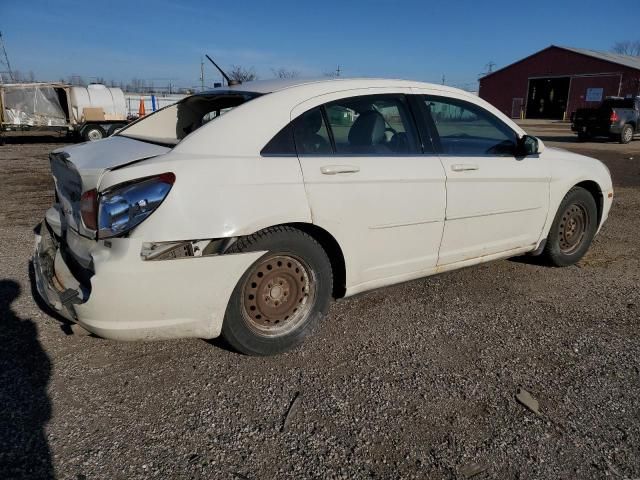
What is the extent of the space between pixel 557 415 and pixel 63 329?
3159 millimetres

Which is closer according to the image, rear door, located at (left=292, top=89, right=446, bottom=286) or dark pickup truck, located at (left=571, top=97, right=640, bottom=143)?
rear door, located at (left=292, top=89, right=446, bottom=286)

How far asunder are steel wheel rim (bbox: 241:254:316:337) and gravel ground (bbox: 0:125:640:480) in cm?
22

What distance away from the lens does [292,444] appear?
2311 mm

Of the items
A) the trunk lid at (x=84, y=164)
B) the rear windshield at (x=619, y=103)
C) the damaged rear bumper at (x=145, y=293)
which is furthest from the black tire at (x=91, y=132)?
the rear windshield at (x=619, y=103)

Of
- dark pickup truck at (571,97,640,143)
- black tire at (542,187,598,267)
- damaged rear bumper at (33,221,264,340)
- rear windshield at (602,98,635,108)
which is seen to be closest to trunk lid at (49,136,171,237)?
damaged rear bumper at (33,221,264,340)

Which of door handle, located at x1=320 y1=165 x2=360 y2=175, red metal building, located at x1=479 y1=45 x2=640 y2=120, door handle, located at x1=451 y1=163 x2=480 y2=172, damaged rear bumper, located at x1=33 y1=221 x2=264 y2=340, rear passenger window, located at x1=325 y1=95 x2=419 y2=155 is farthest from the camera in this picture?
red metal building, located at x1=479 y1=45 x2=640 y2=120

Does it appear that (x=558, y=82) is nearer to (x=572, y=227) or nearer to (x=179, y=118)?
(x=572, y=227)

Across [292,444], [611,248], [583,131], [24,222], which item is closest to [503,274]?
[611,248]

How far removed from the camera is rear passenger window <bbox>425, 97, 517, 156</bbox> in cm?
366

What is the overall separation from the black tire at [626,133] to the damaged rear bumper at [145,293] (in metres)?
22.2

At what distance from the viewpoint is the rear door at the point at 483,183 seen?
358cm

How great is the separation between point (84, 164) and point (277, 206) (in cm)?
112

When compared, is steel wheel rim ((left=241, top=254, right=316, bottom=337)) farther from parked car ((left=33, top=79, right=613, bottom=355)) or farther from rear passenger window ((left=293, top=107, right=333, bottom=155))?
rear passenger window ((left=293, top=107, right=333, bottom=155))

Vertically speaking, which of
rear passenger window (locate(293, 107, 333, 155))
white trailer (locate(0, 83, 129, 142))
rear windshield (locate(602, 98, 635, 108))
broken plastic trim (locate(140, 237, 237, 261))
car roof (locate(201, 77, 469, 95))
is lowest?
broken plastic trim (locate(140, 237, 237, 261))
